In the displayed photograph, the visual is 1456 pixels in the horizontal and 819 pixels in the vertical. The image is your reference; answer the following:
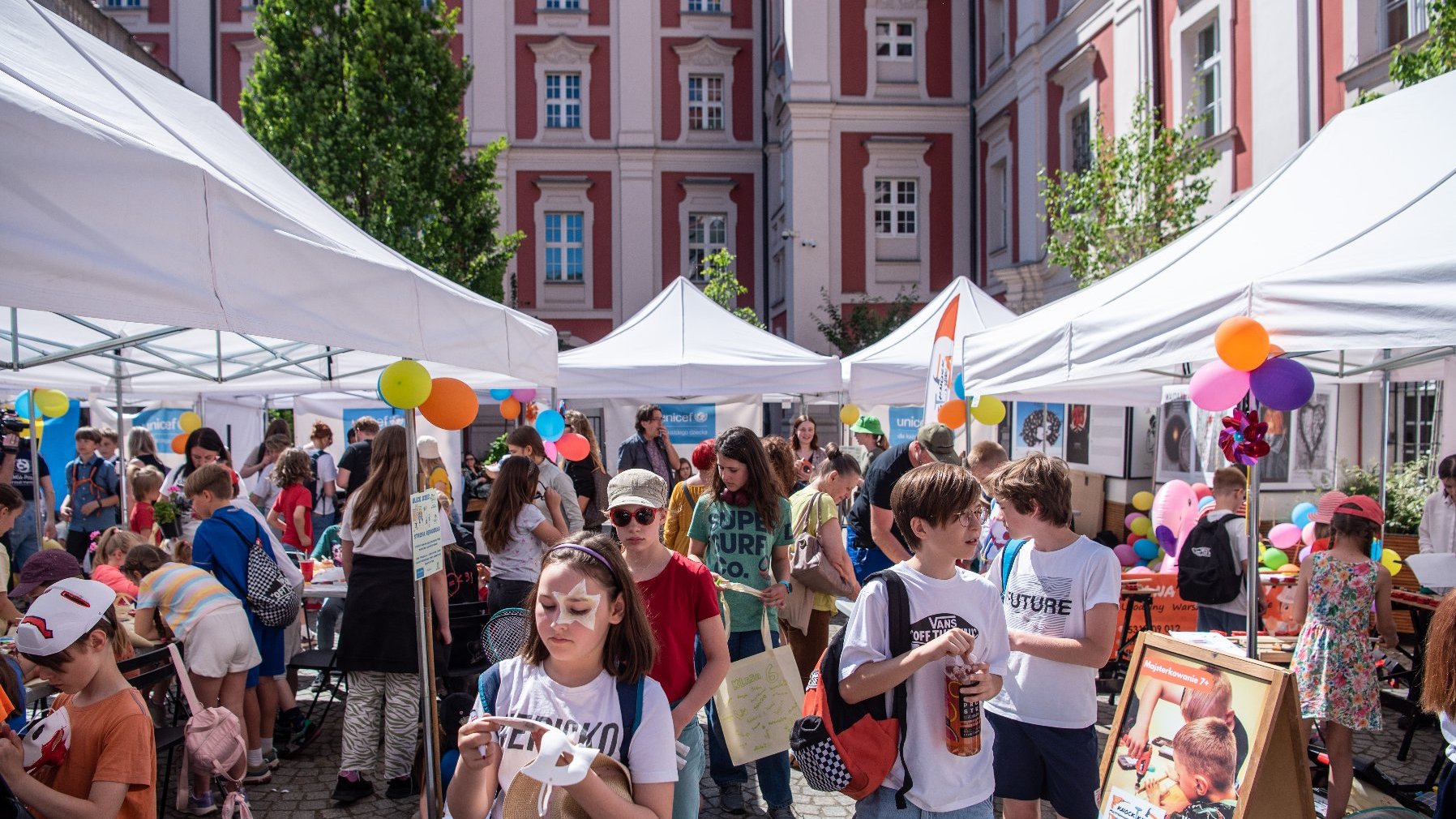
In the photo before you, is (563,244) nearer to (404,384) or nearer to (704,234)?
(704,234)

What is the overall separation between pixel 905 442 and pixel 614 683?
3897 millimetres

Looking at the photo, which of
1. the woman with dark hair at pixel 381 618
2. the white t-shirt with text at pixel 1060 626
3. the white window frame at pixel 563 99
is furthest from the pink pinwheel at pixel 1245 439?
the white window frame at pixel 563 99

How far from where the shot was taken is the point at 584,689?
216 cm

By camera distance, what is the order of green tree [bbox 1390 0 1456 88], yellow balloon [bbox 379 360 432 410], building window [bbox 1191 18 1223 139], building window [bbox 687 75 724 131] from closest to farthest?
yellow balloon [bbox 379 360 432 410], green tree [bbox 1390 0 1456 88], building window [bbox 1191 18 1223 139], building window [bbox 687 75 724 131]

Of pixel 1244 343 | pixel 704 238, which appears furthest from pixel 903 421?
pixel 704 238

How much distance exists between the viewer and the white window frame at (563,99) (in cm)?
2956

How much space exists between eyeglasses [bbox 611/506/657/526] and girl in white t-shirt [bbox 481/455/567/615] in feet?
6.74

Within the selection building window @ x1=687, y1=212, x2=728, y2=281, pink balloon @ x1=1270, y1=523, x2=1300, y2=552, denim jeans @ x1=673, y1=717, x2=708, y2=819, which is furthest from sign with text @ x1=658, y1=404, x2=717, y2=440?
building window @ x1=687, y1=212, x2=728, y2=281

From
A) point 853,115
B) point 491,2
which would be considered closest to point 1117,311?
point 853,115

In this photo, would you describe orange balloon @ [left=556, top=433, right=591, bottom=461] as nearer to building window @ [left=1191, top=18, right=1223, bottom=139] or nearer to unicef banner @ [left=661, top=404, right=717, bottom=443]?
unicef banner @ [left=661, top=404, right=717, bottom=443]

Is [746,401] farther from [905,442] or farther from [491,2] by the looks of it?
[491,2]

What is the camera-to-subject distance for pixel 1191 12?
14.5 metres

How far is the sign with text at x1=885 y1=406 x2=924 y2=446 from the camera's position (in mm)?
11906

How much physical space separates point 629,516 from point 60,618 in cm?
159
